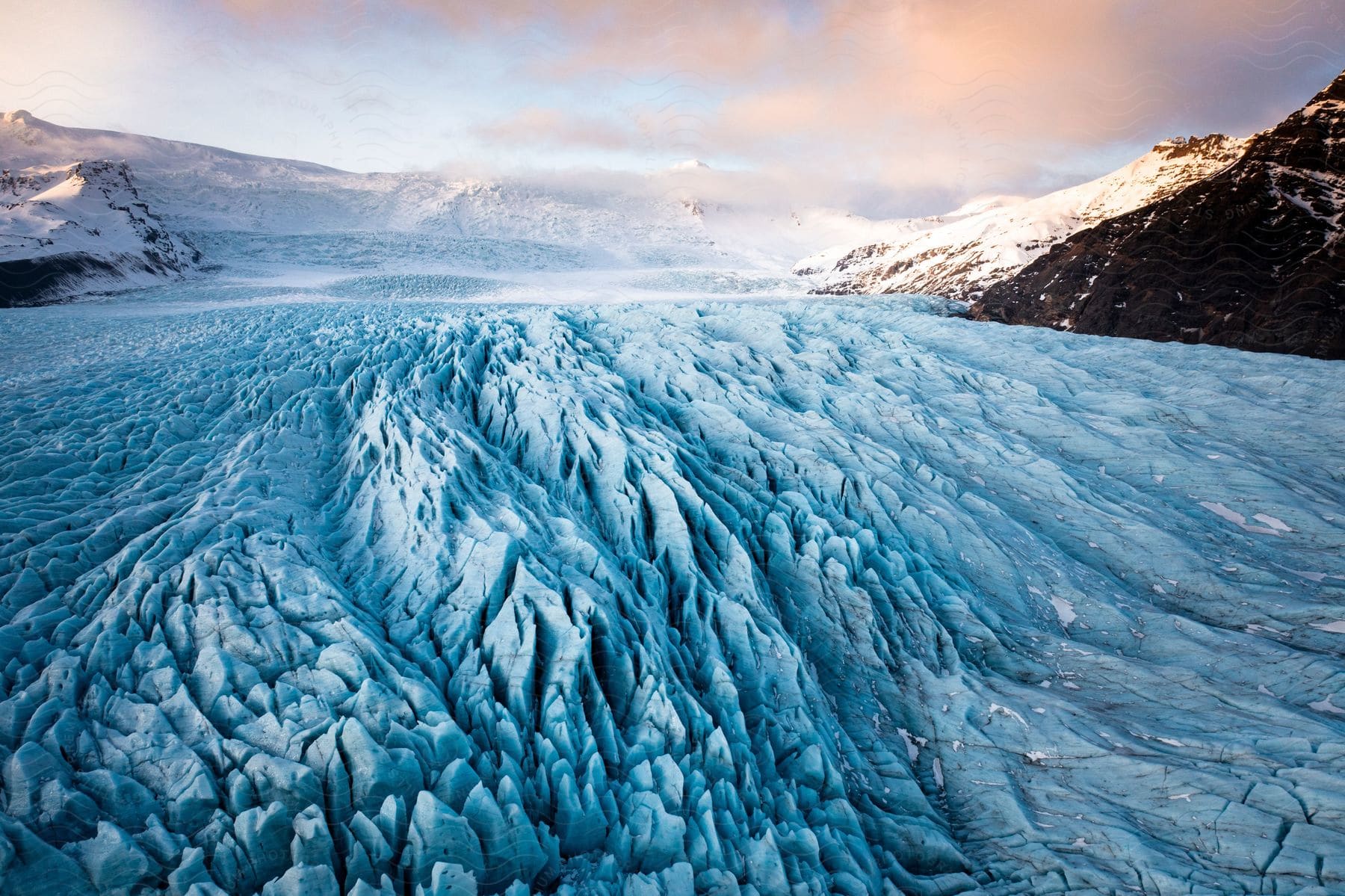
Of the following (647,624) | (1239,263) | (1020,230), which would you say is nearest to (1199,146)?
(1020,230)

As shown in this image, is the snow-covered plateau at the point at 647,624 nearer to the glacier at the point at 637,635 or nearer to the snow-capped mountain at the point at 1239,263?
the glacier at the point at 637,635

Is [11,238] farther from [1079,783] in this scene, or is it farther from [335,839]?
[1079,783]

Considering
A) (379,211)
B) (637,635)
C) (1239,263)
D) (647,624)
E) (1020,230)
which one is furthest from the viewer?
(379,211)

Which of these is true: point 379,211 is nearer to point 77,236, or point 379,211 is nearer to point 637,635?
point 77,236

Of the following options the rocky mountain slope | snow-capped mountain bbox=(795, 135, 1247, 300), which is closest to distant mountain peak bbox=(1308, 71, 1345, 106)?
snow-capped mountain bbox=(795, 135, 1247, 300)

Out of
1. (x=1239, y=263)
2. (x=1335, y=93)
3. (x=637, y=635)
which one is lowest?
(x=637, y=635)

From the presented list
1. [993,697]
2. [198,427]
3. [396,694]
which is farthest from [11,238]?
[993,697]

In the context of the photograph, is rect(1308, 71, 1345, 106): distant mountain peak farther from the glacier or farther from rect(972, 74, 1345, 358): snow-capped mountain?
the glacier

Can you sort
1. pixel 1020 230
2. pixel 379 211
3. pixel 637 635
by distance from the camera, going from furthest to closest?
pixel 379 211 < pixel 1020 230 < pixel 637 635
